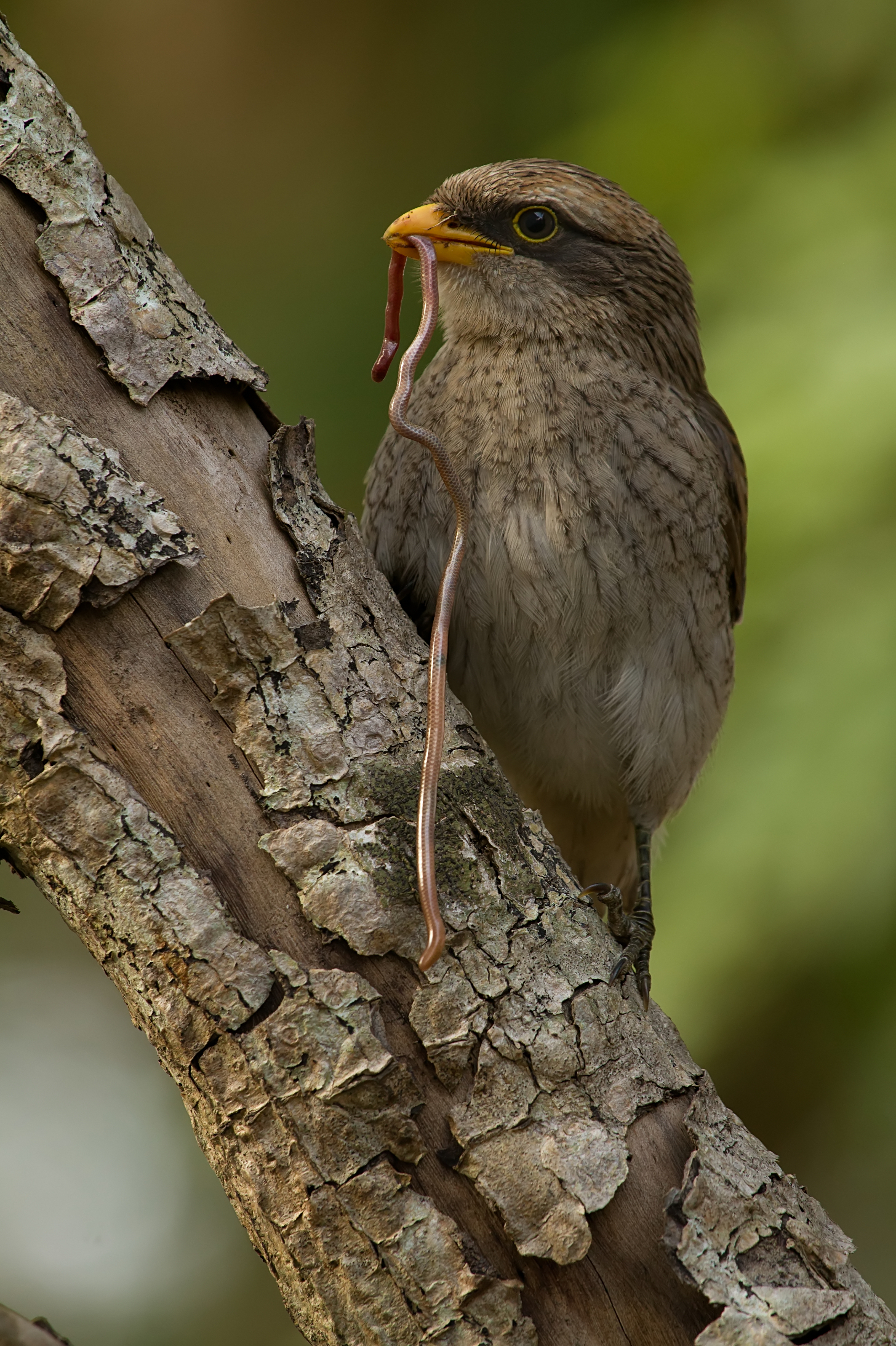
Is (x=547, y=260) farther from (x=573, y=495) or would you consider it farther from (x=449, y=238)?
(x=573, y=495)

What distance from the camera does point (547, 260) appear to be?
295 centimetres

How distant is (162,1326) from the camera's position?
14.4 ft

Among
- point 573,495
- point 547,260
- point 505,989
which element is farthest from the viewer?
point 547,260

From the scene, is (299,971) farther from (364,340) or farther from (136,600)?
(364,340)

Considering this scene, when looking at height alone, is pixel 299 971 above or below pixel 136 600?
below


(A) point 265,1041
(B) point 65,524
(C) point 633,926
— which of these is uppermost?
(B) point 65,524

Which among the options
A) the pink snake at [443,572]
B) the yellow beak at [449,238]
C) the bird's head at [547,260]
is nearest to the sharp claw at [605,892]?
the pink snake at [443,572]

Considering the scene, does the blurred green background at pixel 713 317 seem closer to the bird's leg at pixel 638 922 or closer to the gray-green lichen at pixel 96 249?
the bird's leg at pixel 638 922

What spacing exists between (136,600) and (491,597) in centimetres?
108

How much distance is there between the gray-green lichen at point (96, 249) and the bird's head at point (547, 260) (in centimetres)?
97

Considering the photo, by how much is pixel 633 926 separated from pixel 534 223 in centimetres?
174

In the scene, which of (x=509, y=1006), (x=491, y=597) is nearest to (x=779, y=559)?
(x=491, y=597)

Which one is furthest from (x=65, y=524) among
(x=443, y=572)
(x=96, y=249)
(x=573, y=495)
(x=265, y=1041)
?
(x=573, y=495)

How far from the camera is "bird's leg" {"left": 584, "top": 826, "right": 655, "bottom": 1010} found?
7.98ft
